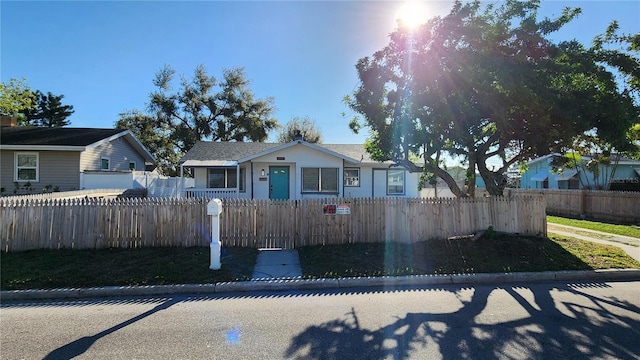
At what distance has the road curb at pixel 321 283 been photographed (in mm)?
5887

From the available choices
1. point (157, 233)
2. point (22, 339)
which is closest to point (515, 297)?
point (22, 339)

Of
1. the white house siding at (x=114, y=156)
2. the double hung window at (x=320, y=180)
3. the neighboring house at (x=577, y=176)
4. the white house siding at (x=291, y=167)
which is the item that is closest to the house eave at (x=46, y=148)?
the white house siding at (x=114, y=156)

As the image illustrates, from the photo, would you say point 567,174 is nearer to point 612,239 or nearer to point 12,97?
point 612,239

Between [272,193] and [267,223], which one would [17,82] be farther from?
[267,223]

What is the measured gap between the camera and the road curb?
5887 mm

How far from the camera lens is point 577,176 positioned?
24.7 meters

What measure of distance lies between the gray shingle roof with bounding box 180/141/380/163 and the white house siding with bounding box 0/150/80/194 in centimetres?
497

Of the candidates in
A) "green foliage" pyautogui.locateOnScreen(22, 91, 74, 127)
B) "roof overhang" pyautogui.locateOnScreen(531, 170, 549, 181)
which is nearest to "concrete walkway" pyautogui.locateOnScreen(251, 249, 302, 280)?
"roof overhang" pyautogui.locateOnScreen(531, 170, 549, 181)

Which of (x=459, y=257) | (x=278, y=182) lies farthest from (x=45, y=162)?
(x=459, y=257)

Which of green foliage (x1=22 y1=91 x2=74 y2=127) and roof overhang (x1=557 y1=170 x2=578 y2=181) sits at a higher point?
green foliage (x1=22 y1=91 x2=74 y2=127)

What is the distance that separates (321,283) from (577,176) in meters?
25.7

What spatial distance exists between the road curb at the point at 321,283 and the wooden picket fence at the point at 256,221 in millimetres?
2614

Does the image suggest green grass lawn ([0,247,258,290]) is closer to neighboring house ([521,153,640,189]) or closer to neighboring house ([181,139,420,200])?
neighboring house ([181,139,420,200])

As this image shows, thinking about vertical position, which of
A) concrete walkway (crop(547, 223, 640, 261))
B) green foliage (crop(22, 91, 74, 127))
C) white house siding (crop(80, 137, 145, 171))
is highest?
green foliage (crop(22, 91, 74, 127))
